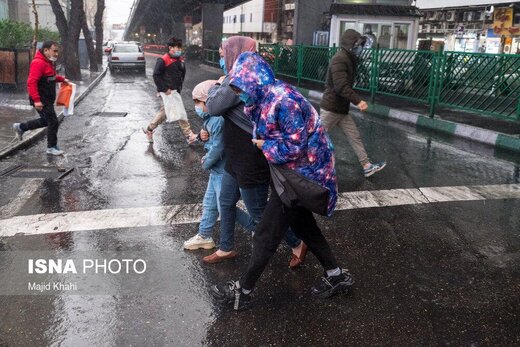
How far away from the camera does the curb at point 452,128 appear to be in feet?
29.2

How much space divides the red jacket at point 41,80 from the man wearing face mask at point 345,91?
12.5 ft

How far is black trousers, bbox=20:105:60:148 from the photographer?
7.18m

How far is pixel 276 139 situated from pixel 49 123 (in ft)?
17.4

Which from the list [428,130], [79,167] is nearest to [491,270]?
[79,167]

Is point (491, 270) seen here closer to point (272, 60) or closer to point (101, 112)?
point (101, 112)

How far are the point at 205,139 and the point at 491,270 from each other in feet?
8.23

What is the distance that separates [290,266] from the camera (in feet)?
13.2

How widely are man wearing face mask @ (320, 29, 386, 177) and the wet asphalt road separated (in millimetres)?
518

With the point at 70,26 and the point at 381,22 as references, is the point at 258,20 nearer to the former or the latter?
the point at 70,26

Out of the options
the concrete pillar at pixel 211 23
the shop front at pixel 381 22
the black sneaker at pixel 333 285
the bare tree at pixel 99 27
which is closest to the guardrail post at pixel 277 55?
the shop front at pixel 381 22

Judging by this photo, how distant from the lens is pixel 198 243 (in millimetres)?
4355

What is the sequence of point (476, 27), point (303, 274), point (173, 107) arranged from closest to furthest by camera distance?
point (303, 274)
point (173, 107)
point (476, 27)

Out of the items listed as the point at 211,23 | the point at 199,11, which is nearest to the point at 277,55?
the point at 211,23

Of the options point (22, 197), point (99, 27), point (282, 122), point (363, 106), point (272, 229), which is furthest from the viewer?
point (99, 27)
